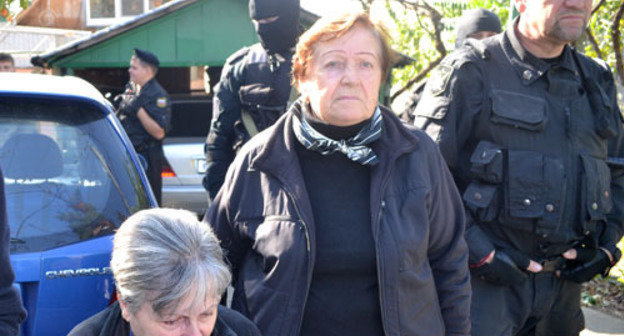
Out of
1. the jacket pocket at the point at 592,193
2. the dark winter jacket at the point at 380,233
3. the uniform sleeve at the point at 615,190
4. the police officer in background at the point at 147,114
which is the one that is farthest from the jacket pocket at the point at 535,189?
the police officer in background at the point at 147,114

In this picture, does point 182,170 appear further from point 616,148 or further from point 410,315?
point 410,315

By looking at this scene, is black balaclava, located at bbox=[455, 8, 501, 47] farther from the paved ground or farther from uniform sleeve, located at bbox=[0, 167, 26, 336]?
uniform sleeve, located at bbox=[0, 167, 26, 336]

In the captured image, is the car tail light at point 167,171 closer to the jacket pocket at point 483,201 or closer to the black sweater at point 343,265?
the jacket pocket at point 483,201

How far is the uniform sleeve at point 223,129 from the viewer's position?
484 cm

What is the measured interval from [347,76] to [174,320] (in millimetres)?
1006

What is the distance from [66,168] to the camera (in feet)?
11.1

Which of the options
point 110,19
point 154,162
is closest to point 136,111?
point 154,162

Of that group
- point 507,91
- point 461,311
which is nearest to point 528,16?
point 507,91

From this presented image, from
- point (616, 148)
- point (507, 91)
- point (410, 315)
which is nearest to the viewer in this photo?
point (410, 315)

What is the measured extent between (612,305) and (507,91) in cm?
A: 424

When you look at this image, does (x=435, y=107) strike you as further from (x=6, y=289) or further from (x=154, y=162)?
(x=154, y=162)

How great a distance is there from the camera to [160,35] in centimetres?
1440

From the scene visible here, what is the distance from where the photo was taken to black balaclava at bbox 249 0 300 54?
15.8 feet

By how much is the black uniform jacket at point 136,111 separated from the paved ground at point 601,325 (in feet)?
15.2
